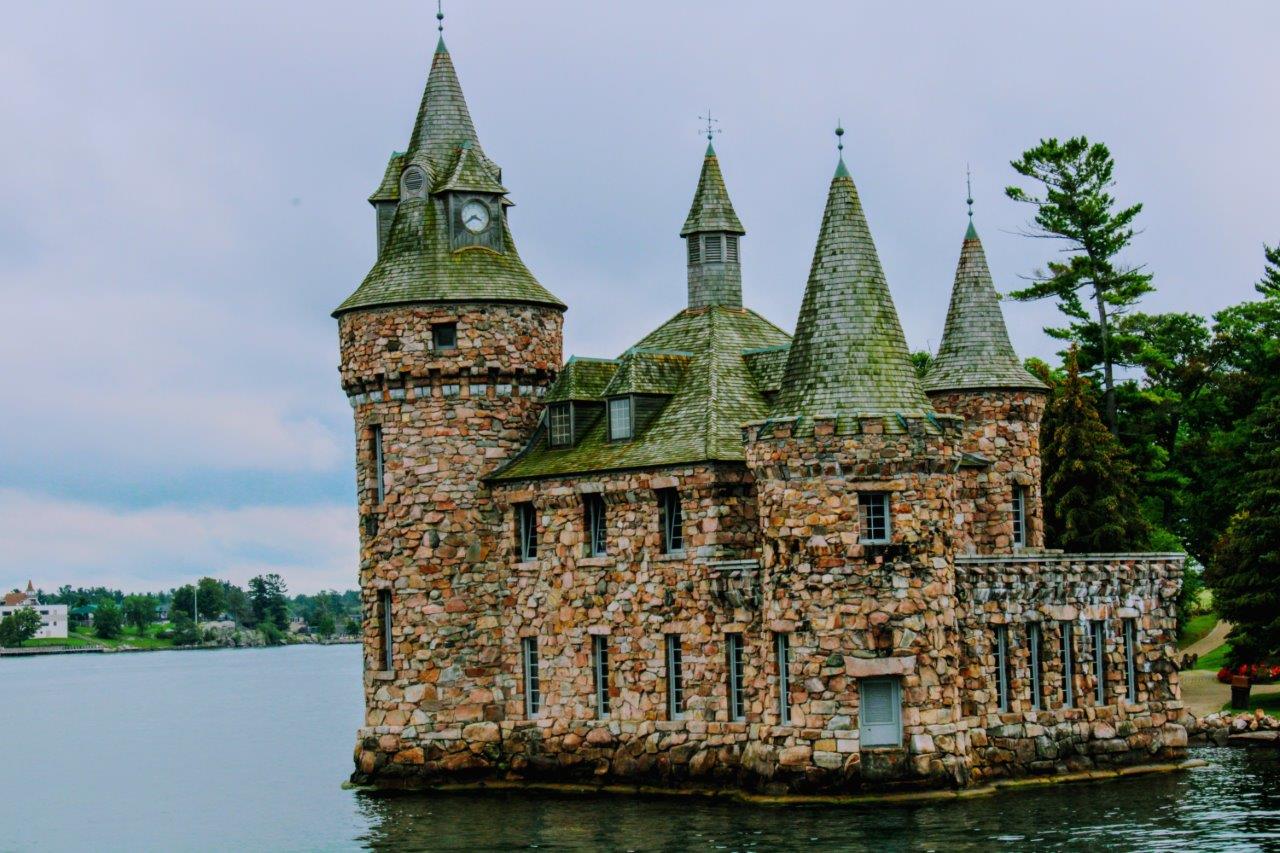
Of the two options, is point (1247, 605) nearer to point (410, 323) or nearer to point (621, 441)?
point (621, 441)

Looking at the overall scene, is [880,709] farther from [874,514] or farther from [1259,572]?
[1259,572]

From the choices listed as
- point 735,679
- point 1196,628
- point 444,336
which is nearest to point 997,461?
point 735,679

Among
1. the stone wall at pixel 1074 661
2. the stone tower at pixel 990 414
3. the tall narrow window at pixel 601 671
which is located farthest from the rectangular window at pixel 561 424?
the stone wall at pixel 1074 661

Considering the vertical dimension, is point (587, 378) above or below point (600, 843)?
above

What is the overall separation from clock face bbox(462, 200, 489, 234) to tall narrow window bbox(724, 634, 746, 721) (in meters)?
12.3

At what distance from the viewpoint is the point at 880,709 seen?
40219 millimetres

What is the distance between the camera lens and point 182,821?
49.9 metres

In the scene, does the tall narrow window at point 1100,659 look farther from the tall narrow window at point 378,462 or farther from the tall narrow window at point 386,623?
the tall narrow window at point 378,462

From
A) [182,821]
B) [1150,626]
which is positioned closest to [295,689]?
[182,821]

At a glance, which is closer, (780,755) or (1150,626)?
(780,755)

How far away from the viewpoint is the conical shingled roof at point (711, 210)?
50500mm

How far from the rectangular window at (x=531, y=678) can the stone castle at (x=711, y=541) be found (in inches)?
2.4

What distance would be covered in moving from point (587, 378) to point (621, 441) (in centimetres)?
256

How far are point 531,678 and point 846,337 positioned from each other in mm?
11498
